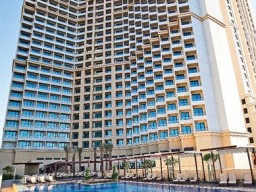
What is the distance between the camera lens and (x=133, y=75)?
58875 mm

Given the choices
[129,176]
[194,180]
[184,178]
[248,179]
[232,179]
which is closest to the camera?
[248,179]

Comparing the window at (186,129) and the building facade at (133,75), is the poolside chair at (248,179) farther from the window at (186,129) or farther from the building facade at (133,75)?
the window at (186,129)

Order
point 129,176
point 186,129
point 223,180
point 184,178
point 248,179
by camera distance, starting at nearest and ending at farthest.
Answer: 1. point 248,179
2. point 223,180
3. point 184,178
4. point 129,176
5. point 186,129

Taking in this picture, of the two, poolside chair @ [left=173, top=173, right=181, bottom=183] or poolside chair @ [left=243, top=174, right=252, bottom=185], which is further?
poolside chair @ [left=173, top=173, right=181, bottom=183]

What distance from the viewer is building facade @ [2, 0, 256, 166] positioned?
43.4 m

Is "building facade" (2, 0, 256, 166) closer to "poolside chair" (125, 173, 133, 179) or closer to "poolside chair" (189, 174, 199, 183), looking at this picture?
"poolside chair" (125, 173, 133, 179)

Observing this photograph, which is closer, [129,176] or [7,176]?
[129,176]

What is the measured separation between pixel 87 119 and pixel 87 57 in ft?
62.5

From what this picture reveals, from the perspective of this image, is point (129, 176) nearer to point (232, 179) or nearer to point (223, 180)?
point (223, 180)

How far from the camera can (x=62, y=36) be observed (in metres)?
68.4

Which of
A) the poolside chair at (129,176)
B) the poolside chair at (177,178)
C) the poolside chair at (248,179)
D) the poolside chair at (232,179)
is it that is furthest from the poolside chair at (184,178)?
the poolside chair at (129,176)

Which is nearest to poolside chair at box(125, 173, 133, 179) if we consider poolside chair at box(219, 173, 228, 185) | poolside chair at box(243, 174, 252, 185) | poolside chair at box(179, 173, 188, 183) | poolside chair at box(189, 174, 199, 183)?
poolside chair at box(179, 173, 188, 183)

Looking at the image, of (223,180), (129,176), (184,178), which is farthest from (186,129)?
(223,180)

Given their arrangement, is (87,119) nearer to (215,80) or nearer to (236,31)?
(215,80)
